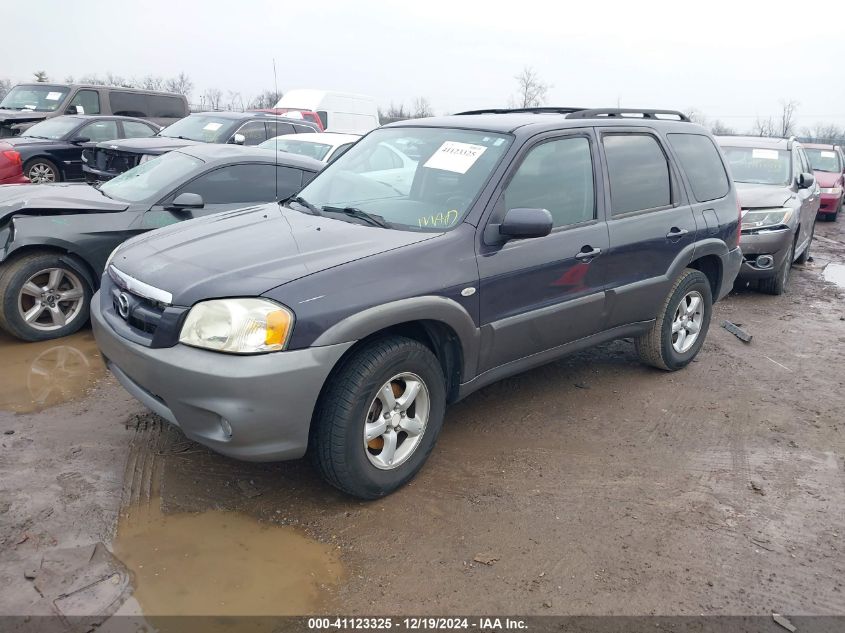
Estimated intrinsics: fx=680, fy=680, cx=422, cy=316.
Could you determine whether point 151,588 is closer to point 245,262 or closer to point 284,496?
point 284,496

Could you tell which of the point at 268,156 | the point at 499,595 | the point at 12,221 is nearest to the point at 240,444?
the point at 499,595

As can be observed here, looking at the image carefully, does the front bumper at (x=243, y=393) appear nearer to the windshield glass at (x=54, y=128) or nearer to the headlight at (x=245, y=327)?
the headlight at (x=245, y=327)

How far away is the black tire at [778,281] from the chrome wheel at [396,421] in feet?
19.9

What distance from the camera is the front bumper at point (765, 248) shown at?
761 cm

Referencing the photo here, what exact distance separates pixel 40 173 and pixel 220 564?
9.66 meters

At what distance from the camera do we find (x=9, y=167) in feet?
27.6

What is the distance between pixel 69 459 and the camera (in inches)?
143

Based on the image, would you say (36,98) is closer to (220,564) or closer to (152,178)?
(152,178)

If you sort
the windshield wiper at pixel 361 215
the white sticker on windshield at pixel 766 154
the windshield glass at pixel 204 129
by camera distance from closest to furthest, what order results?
the windshield wiper at pixel 361 215 < the white sticker on windshield at pixel 766 154 < the windshield glass at pixel 204 129

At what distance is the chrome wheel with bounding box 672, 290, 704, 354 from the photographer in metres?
5.17

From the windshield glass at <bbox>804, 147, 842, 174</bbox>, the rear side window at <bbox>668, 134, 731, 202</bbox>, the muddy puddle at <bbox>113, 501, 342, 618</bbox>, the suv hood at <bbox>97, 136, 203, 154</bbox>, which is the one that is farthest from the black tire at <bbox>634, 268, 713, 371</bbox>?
the windshield glass at <bbox>804, 147, 842, 174</bbox>

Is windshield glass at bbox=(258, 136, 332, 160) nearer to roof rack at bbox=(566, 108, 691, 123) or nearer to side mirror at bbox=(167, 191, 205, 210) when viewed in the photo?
side mirror at bbox=(167, 191, 205, 210)

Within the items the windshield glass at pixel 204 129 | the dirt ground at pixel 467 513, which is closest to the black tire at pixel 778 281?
the dirt ground at pixel 467 513

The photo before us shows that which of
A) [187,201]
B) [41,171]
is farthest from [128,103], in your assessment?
[187,201]
